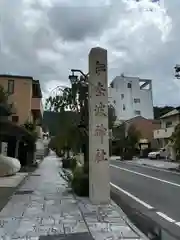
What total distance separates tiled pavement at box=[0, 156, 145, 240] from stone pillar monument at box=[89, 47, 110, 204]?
572 mm

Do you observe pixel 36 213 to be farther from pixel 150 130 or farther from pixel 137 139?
pixel 150 130

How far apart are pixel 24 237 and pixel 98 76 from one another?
5910 mm

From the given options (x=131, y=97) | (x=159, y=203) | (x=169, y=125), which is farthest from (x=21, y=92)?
(x=131, y=97)

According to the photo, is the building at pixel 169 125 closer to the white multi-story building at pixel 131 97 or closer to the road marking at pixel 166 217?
the white multi-story building at pixel 131 97

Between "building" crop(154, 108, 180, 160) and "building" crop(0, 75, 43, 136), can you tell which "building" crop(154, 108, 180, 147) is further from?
"building" crop(0, 75, 43, 136)

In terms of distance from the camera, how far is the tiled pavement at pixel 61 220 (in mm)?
7117

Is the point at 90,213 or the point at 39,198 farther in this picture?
the point at 39,198

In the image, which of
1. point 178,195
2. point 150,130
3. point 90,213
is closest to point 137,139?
point 150,130

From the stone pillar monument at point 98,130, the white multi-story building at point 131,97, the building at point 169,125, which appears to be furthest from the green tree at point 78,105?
the white multi-story building at point 131,97

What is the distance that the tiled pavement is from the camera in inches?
280

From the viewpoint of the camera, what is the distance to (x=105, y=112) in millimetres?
11148

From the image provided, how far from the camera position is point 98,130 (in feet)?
36.3

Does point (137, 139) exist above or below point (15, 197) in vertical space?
above

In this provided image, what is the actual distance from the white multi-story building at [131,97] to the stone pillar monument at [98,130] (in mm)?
64688
